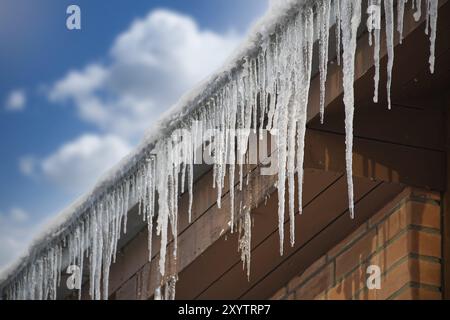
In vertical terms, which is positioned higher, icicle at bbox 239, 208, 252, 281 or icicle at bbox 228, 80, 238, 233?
icicle at bbox 228, 80, 238, 233

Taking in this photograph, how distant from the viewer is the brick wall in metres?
3.79

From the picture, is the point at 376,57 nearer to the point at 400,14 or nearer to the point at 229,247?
the point at 400,14

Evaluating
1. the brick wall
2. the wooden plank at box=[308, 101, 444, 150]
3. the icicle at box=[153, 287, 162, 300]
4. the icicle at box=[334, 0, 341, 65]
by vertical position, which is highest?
the icicle at box=[334, 0, 341, 65]

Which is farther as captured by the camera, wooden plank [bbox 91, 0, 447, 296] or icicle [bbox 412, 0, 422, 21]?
wooden plank [bbox 91, 0, 447, 296]

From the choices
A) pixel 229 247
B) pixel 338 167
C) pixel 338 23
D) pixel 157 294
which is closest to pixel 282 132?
pixel 338 167

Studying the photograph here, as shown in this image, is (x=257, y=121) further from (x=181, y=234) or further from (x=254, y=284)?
(x=254, y=284)

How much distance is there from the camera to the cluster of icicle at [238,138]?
3092 mm

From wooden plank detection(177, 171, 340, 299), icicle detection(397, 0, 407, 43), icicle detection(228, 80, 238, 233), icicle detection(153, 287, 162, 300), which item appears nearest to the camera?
icicle detection(397, 0, 407, 43)

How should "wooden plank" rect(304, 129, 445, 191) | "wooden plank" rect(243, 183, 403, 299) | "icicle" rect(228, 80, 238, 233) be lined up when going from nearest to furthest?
1. "icicle" rect(228, 80, 238, 233)
2. "wooden plank" rect(304, 129, 445, 191)
3. "wooden plank" rect(243, 183, 403, 299)

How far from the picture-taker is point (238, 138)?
11.6ft

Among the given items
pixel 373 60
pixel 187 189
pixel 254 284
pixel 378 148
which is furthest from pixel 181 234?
pixel 373 60

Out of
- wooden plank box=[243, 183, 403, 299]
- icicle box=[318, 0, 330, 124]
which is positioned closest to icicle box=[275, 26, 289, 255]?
icicle box=[318, 0, 330, 124]

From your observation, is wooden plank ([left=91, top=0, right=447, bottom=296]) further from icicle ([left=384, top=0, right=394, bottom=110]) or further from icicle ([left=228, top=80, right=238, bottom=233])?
icicle ([left=228, top=80, right=238, bottom=233])
